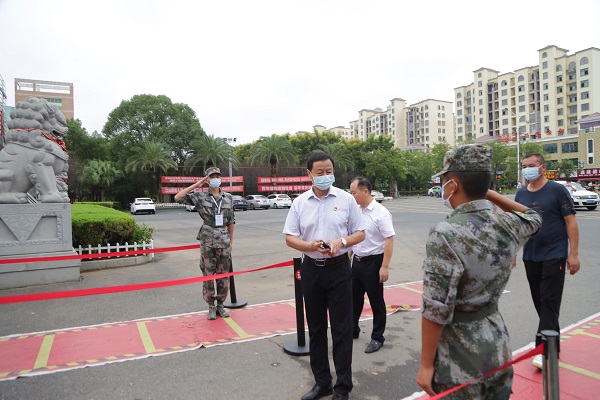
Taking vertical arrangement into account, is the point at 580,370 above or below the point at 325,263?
below

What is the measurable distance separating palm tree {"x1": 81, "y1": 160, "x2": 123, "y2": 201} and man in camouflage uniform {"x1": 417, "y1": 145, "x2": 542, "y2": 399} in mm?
39090

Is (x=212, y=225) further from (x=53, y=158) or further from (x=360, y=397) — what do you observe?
(x=53, y=158)

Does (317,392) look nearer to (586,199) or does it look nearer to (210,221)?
(210,221)

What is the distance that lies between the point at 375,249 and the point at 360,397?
1426mm

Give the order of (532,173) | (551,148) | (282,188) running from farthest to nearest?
(551,148) → (282,188) → (532,173)

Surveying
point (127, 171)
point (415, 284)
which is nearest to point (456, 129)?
point (127, 171)

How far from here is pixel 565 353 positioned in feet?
12.5

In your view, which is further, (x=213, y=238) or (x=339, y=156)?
(x=339, y=156)

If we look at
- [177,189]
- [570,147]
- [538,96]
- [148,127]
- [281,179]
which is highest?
[538,96]

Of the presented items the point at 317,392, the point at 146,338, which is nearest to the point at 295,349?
the point at 317,392

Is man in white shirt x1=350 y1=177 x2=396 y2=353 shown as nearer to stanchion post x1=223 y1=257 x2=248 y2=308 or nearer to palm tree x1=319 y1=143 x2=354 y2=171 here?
stanchion post x1=223 y1=257 x2=248 y2=308

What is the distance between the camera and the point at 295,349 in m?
3.95

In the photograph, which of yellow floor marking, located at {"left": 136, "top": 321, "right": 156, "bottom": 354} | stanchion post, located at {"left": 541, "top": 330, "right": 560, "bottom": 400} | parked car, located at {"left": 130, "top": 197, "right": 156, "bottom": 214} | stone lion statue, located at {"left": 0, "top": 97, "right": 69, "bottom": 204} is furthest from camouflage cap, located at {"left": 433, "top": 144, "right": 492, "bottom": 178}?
parked car, located at {"left": 130, "top": 197, "right": 156, "bottom": 214}

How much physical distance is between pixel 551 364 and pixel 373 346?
2.29 meters
